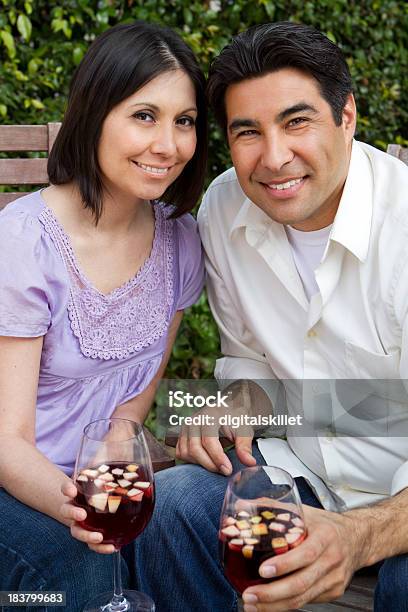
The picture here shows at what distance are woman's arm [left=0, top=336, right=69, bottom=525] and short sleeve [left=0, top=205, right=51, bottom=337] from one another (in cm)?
4

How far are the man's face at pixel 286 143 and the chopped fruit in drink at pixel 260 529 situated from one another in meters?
1.01

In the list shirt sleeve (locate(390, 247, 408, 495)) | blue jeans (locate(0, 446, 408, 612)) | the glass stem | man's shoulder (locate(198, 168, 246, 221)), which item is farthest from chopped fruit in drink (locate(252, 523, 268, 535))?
man's shoulder (locate(198, 168, 246, 221))

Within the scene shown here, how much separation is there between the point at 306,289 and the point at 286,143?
0.42 meters

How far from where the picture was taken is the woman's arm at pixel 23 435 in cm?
209

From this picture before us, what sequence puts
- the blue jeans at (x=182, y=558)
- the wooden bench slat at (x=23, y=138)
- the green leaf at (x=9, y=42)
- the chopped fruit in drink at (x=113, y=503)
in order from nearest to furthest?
the chopped fruit in drink at (x=113, y=503), the blue jeans at (x=182, y=558), the wooden bench slat at (x=23, y=138), the green leaf at (x=9, y=42)

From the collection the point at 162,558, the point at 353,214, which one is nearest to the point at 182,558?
the point at 162,558

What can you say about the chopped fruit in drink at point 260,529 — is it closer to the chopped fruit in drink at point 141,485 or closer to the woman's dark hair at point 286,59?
the chopped fruit in drink at point 141,485

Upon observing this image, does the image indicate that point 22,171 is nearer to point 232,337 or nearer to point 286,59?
point 232,337

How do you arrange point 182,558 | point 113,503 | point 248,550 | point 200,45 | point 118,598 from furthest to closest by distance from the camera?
point 200,45 → point 182,558 → point 118,598 → point 113,503 → point 248,550

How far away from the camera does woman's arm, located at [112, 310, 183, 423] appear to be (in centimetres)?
248

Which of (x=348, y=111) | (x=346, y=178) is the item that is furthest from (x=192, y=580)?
(x=348, y=111)

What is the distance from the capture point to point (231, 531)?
62.7 inches

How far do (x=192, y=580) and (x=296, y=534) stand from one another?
67cm

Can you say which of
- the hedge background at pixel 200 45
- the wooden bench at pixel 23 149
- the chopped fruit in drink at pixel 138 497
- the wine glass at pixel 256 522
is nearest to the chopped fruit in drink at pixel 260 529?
the wine glass at pixel 256 522
